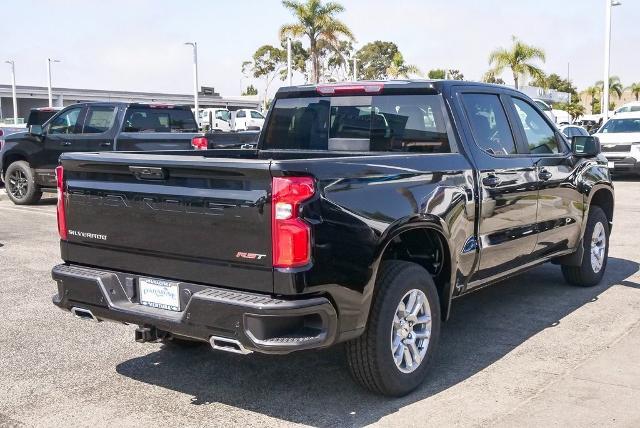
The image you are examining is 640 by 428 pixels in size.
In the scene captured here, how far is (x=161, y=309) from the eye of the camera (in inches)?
158

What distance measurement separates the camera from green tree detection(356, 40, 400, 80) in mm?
71438

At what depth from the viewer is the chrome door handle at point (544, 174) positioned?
5907mm

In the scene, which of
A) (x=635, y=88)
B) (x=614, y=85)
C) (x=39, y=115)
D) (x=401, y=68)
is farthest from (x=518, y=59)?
(x=635, y=88)

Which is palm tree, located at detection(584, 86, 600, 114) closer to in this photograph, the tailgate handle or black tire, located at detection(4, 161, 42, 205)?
black tire, located at detection(4, 161, 42, 205)

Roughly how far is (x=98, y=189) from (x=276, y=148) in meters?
1.93

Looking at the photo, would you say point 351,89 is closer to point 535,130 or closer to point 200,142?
point 535,130

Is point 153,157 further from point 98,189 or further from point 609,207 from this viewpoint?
point 609,207

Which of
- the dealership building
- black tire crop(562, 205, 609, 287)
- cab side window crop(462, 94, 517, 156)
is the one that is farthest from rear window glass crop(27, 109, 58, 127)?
the dealership building

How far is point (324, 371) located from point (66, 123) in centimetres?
1023

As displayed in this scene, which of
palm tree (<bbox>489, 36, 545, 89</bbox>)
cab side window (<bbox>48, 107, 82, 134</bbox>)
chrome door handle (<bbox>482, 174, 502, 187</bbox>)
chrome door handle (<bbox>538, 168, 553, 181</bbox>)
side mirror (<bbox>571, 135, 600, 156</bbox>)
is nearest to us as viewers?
chrome door handle (<bbox>482, 174, 502, 187</bbox>)

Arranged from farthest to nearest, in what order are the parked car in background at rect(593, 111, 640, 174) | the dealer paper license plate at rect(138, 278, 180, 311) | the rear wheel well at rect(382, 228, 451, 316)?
1. the parked car in background at rect(593, 111, 640, 174)
2. the rear wheel well at rect(382, 228, 451, 316)
3. the dealer paper license plate at rect(138, 278, 180, 311)

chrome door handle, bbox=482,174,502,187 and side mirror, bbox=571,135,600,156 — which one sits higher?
side mirror, bbox=571,135,600,156

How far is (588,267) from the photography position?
7.03 m

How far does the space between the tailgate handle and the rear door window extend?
9.61 metres
